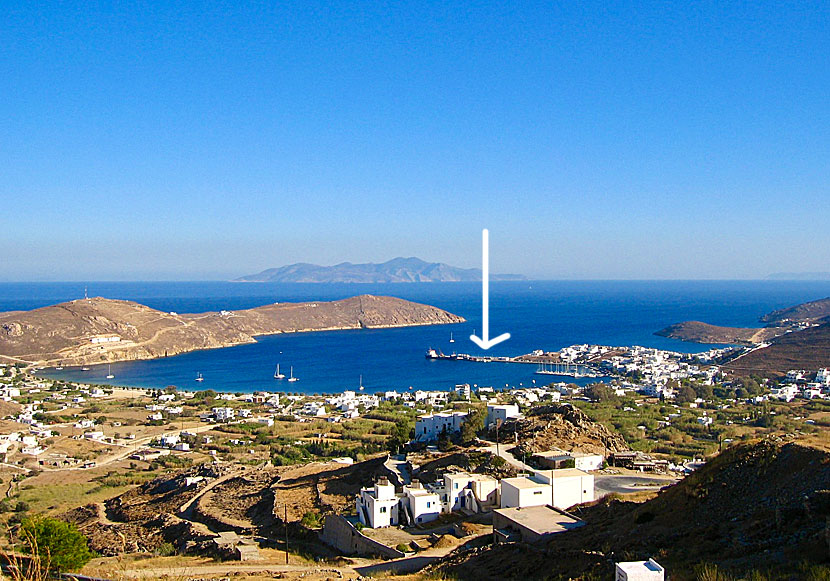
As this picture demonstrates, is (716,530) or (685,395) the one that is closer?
(716,530)

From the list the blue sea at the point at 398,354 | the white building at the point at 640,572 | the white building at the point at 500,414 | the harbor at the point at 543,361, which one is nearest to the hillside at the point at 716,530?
the white building at the point at 640,572

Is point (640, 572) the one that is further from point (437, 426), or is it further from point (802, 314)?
point (802, 314)

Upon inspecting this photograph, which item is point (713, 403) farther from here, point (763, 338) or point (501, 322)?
point (501, 322)

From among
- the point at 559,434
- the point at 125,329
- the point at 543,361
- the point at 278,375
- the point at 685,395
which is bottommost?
the point at 278,375

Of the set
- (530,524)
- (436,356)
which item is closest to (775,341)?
(436,356)

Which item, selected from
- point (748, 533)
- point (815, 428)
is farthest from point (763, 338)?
point (748, 533)

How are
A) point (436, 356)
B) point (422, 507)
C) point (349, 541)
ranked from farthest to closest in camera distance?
point (436, 356), point (422, 507), point (349, 541)

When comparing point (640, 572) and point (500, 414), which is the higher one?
point (640, 572)
